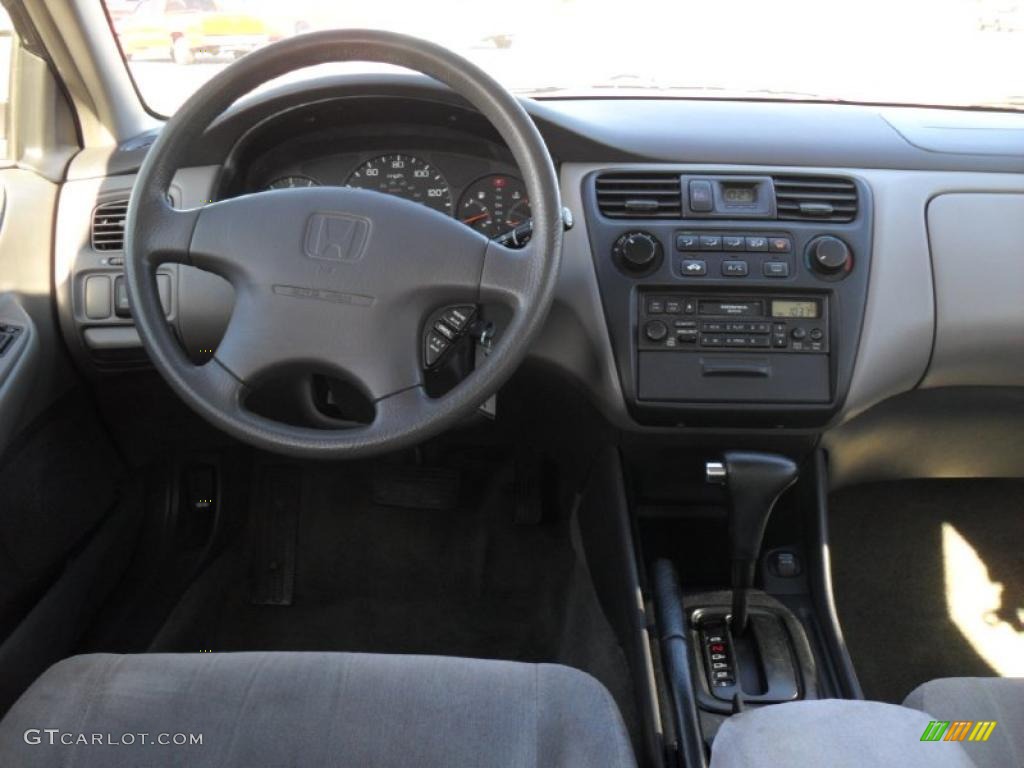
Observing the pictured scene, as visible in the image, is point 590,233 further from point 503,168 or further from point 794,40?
point 794,40

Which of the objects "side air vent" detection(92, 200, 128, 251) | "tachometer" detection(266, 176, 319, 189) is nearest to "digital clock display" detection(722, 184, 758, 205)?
"tachometer" detection(266, 176, 319, 189)

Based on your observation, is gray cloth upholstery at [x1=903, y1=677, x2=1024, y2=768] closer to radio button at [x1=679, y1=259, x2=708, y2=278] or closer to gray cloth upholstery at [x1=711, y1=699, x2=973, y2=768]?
gray cloth upholstery at [x1=711, y1=699, x2=973, y2=768]

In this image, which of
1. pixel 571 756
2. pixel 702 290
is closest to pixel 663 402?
pixel 702 290

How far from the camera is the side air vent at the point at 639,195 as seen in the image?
1.55 m

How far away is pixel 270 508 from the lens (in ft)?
7.16

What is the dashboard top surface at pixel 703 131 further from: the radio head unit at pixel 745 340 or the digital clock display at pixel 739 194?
the radio head unit at pixel 745 340

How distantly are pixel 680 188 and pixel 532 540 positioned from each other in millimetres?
913

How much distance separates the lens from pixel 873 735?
3.29 ft

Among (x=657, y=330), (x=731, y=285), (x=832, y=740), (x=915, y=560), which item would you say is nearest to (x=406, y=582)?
(x=657, y=330)

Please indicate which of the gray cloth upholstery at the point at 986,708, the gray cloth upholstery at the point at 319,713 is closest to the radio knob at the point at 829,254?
the gray cloth upholstery at the point at 986,708

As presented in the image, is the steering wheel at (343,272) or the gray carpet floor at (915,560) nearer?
the steering wheel at (343,272)

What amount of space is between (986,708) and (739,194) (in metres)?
0.85

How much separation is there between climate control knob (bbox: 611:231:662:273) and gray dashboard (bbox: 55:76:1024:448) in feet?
0.16

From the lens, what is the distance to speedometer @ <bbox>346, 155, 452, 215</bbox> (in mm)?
1573
